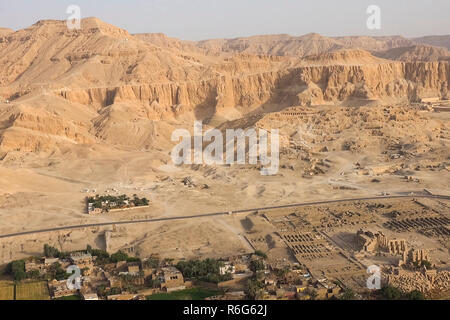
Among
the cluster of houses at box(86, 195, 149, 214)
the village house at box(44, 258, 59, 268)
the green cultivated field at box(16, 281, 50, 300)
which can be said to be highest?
the cluster of houses at box(86, 195, 149, 214)

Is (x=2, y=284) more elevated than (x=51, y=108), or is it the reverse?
(x=51, y=108)

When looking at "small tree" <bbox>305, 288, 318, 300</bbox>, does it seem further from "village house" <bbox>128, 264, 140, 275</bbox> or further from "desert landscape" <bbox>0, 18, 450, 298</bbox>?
"village house" <bbox>128, 264, 140, 275</bbox>

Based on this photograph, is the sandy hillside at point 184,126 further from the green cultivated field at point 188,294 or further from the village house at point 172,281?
the green cultivated field at point 188,294

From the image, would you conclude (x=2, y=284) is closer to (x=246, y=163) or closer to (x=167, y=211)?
(x=167, y=211)

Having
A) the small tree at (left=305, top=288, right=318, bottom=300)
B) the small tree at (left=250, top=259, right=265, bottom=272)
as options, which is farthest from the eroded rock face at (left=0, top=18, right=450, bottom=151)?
the small tree at (left=305, top=288, right=318, bottom=300)

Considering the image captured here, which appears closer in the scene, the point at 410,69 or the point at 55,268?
the point at 55,268

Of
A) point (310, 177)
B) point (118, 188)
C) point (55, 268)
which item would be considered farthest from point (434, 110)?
point (55, 268)
